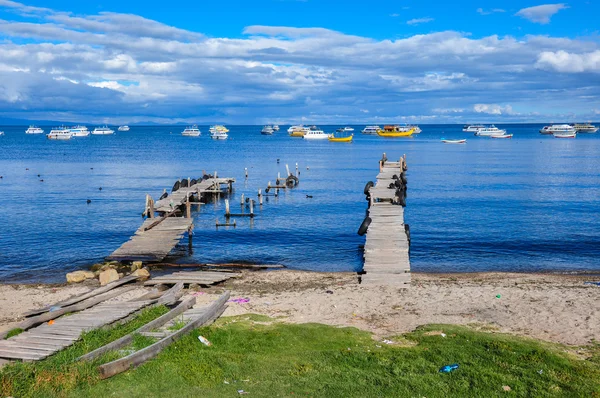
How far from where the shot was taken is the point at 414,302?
63.5 feet

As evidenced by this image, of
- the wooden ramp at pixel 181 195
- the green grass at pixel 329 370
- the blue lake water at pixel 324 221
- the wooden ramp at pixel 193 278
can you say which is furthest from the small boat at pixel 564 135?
the green grass at pixel 329 370

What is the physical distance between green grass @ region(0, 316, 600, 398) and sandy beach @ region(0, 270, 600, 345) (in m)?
1.84

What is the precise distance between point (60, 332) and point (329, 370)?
6.69 m

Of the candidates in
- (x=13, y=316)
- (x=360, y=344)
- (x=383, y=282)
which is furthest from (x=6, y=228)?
(x=360, y=344)

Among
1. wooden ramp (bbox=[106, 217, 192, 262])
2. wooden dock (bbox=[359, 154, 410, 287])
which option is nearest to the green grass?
wooden dock (bbox=[359, 154, 410, 287])

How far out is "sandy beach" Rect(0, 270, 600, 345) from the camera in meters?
16.7

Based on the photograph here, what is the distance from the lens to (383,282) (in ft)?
71.6

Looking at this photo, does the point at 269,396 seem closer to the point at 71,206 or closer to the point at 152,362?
the point at 152,362

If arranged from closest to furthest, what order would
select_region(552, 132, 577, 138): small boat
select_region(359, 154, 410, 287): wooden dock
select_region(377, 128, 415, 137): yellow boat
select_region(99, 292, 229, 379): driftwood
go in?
select_region(99, 292, 229, 379): driftwood
select_region(359, 154, 410, 287): wooden dock
select_region(552, 132, 577, 138): small boat
select_region(377, 128, 415, 137): yellow boat

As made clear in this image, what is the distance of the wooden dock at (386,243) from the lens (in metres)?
22.3

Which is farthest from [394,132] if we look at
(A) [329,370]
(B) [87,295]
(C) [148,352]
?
(C) [148,352]

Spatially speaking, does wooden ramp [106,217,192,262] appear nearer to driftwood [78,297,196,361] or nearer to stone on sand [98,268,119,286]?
stone on sand [98,268,119,286]

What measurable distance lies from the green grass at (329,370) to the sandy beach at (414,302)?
6.04 feet

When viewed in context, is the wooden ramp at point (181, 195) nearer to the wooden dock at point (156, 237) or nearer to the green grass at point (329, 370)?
the wooden dock at point (156, 237)
